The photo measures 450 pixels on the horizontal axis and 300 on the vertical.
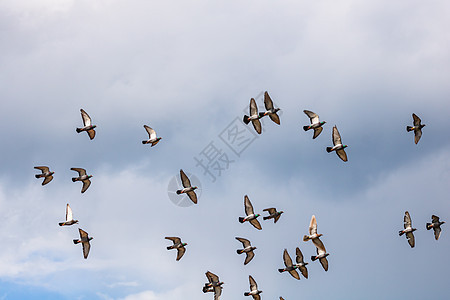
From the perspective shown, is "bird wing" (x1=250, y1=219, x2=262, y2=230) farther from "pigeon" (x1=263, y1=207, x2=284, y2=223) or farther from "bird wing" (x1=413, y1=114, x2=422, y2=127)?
"bird wing" (x1=413, y1=114, x2=422, y2=127)

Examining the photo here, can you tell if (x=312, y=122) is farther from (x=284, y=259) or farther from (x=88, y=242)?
(x=88, y=242)

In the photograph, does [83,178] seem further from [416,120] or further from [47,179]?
[416,120]

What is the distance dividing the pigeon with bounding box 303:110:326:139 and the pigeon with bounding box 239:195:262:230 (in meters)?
13.7

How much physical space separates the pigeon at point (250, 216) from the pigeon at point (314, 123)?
45.0ft

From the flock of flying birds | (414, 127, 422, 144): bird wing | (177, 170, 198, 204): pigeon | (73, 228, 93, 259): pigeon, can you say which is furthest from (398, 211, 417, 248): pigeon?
(73, 228, 93, 259): pigeon

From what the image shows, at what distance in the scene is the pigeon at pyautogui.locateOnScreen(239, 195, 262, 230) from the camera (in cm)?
10438

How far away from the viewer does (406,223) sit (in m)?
115

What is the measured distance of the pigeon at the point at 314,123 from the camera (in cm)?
10131

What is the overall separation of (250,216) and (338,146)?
1652cm

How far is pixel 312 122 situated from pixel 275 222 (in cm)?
1654

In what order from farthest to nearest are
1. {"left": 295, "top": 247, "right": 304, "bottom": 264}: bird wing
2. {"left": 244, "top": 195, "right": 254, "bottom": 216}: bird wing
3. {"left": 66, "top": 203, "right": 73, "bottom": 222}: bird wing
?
1. {"left": 295, "top": 247, "right": 304, "bottom": 264}: bird wing
2. {"left": 66, "top": 203, "right": 73, "bottom": 222}: bird wing
3. {"left": 244, "top": 195, "right": 254, "bottom": 216}: bird wing

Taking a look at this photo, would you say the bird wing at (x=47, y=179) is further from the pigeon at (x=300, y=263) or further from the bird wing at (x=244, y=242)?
the pigeon at (x=300, y=263)

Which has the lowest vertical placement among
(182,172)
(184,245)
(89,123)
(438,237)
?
(438,237)

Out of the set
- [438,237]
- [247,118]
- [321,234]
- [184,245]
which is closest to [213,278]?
[184,245]
